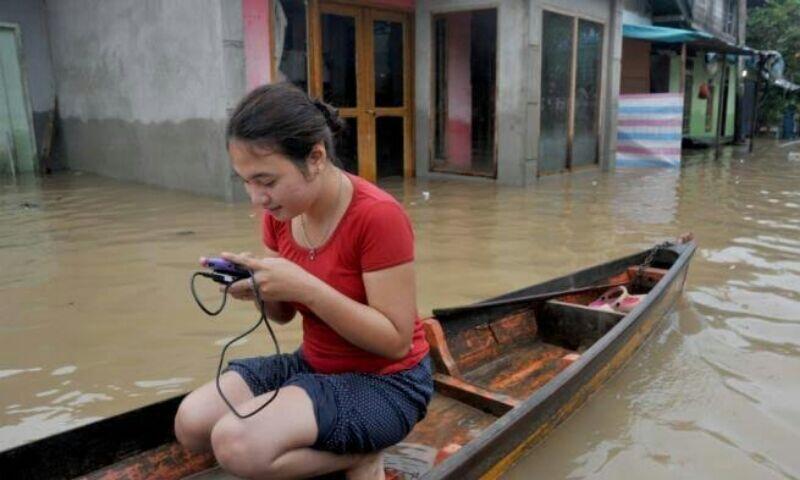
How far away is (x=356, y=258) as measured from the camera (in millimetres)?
2143

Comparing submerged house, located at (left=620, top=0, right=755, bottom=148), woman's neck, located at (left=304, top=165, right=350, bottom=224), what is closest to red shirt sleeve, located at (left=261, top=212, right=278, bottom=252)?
woman's neck, located at (left=304, top=165, right=350, bottom=224)

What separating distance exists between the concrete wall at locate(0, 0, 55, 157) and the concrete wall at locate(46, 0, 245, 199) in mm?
Result: 183

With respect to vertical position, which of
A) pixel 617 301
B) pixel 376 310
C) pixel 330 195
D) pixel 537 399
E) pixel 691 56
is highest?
pixel 691 56

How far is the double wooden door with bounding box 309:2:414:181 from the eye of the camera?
9969 millimetres

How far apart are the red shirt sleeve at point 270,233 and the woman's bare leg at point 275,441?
2.00 ft

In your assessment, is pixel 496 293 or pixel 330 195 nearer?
pixel 330 195

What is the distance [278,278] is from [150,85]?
29.4 feet

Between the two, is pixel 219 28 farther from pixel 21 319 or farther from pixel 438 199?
pixel 21 319

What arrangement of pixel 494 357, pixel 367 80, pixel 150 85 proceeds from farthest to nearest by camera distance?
pixel 367 80 → pixel 150 85 → pixel 494 357

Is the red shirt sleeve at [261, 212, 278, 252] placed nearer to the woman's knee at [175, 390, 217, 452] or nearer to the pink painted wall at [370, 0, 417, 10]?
the woman's knee at [175, 390, 217, 452]

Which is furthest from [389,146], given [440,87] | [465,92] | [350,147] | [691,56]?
[691,56]

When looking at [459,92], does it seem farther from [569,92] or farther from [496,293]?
[496,293]

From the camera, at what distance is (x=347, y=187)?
223 centimetres

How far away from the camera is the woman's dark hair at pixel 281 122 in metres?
2.00
